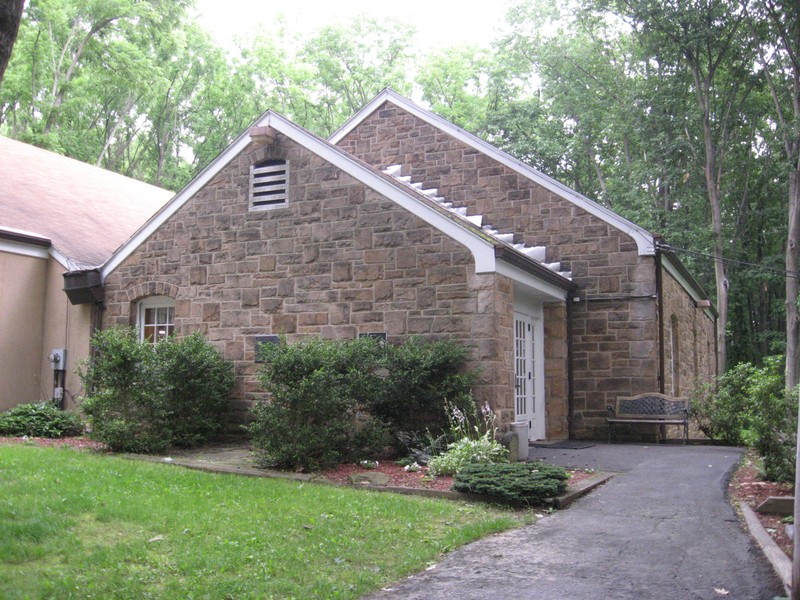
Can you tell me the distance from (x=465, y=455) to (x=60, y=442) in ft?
19.6

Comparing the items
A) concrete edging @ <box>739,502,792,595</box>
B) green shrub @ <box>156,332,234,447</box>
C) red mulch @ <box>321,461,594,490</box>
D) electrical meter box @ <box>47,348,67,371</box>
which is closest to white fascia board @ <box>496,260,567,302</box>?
red mulch @ <box>321,461,594,490</box>

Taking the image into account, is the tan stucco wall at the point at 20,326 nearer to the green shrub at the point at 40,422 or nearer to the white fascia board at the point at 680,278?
the green shrub at the point at 40,422

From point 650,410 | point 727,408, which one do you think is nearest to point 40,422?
point 650,410

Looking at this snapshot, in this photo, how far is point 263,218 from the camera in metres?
12.2

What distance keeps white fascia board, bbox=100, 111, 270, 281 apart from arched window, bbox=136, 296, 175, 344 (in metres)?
0.84

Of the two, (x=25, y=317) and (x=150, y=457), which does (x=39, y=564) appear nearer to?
(x=150, y=457)

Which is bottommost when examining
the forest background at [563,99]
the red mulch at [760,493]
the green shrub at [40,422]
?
the red mulch at [760,493]

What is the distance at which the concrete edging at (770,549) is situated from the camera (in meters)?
4.72

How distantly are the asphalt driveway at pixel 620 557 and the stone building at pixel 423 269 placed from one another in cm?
323

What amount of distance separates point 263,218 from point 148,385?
3211 millimetres

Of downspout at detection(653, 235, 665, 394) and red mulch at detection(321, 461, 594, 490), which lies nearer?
red mulch at detection(321, 461, 594, 490)

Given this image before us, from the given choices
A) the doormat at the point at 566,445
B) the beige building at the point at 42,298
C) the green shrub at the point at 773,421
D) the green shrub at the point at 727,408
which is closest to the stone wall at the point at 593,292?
the doormat at the point at 566,445

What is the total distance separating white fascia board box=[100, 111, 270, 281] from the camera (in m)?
12.5

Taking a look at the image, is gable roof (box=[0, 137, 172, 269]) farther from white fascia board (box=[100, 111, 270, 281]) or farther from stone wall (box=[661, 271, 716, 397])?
stone wall (box=[661, 271, 716, 397])
